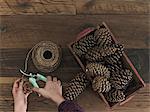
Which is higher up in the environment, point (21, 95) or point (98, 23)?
point (98, 23)

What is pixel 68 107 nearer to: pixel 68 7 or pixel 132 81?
pixel 132 81

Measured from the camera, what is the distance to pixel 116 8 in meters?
1.34

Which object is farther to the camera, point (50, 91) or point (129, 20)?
point (129, 20)

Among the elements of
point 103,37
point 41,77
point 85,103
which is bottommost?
point 85,103

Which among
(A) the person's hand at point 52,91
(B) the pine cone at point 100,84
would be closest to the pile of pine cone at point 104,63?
(B) the pine cone at point 100,84

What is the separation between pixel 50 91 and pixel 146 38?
365 mm

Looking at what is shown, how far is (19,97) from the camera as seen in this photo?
1206 millimetres

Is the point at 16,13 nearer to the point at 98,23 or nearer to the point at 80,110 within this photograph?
the point at 98,23

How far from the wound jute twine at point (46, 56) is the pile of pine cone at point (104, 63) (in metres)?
0.07

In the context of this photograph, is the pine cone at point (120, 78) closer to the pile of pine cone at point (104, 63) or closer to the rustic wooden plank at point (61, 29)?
the pile of pine cone at point (104, 63)

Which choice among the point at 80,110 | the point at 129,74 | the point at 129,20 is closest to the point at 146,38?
the point at 129,20

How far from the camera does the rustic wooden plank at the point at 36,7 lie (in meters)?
1.34

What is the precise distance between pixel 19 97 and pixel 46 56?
0.16 meters

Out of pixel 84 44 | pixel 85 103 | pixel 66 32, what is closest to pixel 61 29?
pixel 66 32
